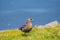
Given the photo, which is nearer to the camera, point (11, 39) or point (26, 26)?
point (11, 39)

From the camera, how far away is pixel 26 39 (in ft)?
27.7

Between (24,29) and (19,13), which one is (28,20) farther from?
(19,13)

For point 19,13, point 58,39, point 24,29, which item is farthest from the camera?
point 19,13

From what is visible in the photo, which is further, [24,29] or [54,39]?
[24,29]

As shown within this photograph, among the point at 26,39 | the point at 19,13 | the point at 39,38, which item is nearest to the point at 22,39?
the point at 26,39

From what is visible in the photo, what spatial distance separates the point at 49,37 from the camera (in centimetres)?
848

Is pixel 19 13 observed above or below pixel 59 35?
below

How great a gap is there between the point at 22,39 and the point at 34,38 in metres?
0.54

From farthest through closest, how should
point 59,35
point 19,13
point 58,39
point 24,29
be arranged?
point 19,13, point 24,29, point 59,35, point 58,39

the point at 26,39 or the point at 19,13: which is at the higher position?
the point at 26,39

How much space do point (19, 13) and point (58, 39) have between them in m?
20.0

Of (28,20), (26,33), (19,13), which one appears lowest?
(19,13)

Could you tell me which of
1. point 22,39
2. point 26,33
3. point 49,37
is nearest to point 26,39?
point 22,39

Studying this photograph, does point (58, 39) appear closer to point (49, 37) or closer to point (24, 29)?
point (49, 37)
